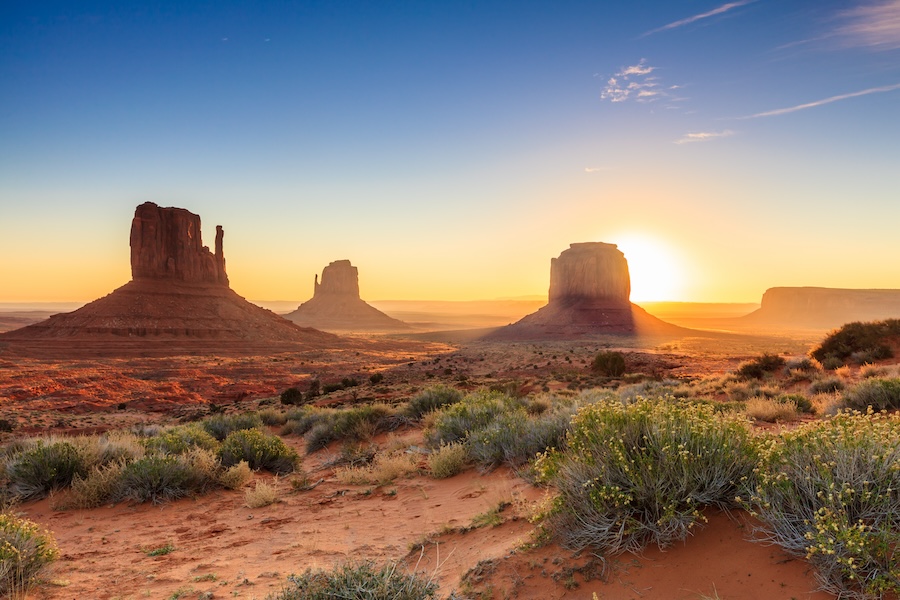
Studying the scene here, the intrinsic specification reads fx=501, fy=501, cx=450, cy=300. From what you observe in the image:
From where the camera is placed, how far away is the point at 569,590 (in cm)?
409

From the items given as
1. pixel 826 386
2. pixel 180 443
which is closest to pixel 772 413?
pixel 826 386

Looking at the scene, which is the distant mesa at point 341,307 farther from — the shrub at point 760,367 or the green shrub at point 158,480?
the green shrub at point 158,480

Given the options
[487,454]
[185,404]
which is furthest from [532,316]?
[487,454]

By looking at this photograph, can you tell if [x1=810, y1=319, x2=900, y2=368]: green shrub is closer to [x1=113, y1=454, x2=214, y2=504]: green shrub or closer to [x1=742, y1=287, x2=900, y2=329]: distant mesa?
[x1=113, y1=454, x2=214, y2=504]: green shrub

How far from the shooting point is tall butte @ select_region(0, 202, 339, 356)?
64.6m

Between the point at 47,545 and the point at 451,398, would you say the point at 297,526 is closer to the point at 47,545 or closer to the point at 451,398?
the point at 47,545

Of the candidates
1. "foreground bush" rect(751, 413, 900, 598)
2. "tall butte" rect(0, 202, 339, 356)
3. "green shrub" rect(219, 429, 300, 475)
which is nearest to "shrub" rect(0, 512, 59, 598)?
"green shrub" rect(219, 429, 300, 475)

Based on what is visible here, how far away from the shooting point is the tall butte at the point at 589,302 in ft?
328

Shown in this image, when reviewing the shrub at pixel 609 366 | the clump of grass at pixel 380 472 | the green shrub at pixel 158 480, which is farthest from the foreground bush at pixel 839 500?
the shrub at pixel 609 366

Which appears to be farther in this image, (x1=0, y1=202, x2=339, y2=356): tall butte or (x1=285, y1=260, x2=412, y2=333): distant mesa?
(x1=285, y1=260, x2=412, y2=333): distant mesa

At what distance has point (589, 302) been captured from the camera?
111 m

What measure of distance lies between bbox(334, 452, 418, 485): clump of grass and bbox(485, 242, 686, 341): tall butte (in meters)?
87.4

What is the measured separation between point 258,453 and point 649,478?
920 centimetres

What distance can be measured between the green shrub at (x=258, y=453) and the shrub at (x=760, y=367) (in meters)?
18.2
